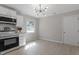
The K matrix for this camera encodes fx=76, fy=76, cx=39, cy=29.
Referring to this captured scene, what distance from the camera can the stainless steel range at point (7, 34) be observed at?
10.2 feet

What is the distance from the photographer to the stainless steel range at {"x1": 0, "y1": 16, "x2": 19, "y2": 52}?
10.2ft

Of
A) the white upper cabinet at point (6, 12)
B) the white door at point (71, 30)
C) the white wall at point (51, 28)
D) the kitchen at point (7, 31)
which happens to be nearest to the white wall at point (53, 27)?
the white wall at point (51, 28)

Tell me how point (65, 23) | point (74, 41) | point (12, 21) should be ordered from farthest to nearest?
1. point (65, 23)
2. point (74, 41)
3. point (12, 21)

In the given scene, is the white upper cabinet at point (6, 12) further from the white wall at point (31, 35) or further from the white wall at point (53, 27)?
the white wall at point (53, 27)

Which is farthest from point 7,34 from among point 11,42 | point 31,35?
point 31,35

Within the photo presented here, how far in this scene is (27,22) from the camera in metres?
6.04

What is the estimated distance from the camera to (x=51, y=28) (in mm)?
6223

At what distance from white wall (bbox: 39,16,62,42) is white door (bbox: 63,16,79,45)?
0.51m

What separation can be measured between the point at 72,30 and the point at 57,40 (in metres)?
1.41

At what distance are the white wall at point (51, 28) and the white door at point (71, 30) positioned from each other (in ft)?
1.66
